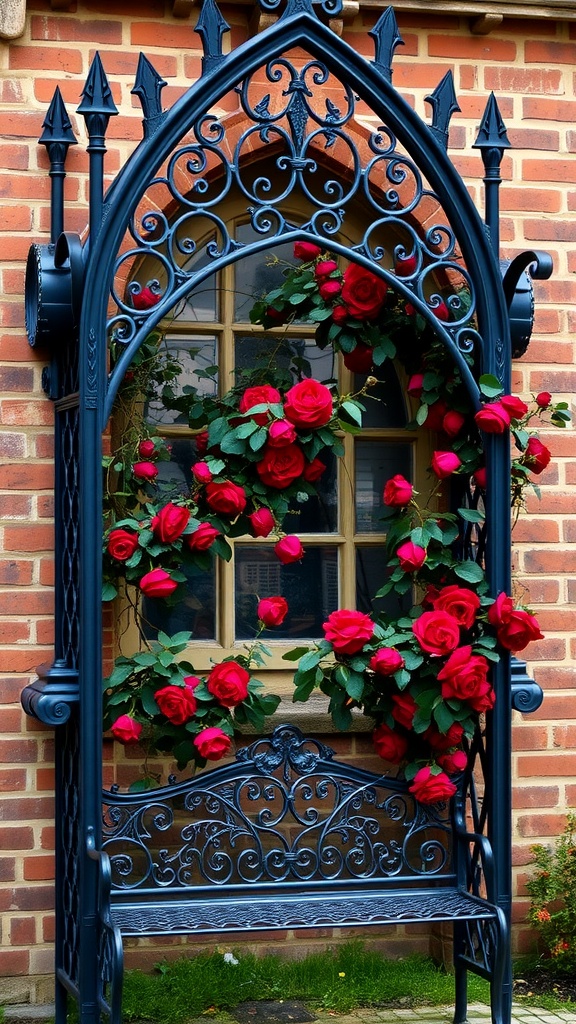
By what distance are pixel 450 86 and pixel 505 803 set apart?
2142mm

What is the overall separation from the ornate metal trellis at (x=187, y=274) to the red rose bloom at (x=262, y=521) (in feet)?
1.78

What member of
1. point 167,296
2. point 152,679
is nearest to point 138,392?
point 167,296

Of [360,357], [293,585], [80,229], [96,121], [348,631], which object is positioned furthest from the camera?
[293,585]

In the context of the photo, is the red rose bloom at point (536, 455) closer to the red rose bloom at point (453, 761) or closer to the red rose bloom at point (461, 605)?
the red rose bloom at point (461, 605)

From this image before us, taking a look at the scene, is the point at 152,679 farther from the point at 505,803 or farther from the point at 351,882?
the point at 505,803

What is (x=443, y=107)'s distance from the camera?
4016 millimetres

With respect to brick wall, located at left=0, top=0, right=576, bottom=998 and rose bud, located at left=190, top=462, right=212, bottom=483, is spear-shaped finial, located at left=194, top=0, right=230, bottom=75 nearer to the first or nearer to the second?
brick wall, located at left=0, top=0, right=576, bottom=998

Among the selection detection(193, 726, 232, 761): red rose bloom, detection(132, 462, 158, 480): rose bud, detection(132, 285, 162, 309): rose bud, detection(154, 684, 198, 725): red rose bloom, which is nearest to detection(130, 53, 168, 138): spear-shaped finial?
detection(132, 285, 162, 309): rose bud

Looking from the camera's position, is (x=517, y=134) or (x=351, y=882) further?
(x=517, y=134)

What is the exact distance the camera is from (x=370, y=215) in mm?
4707

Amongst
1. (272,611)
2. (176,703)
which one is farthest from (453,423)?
(176,703)

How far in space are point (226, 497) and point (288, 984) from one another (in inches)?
66.3

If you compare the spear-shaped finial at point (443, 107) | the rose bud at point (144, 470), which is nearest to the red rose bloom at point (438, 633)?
the rose bud at point (144, 470)

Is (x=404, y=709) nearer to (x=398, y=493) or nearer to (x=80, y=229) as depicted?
(x=398, y=493)
